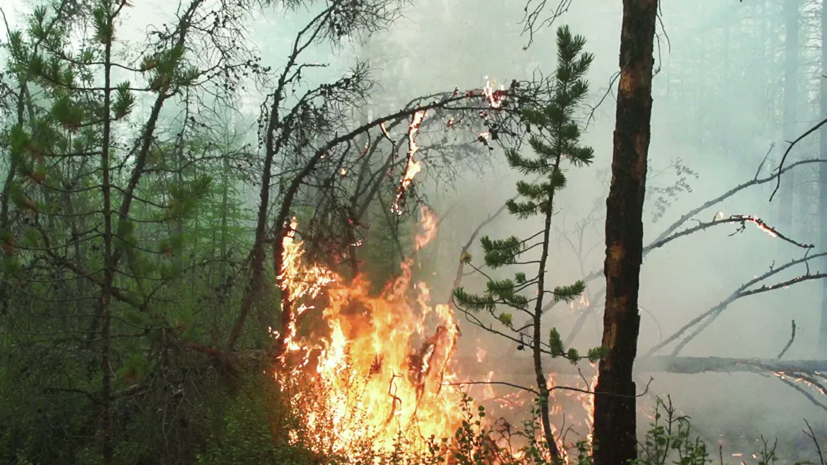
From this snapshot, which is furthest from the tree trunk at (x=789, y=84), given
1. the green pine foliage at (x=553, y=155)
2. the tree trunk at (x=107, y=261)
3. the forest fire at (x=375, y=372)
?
the tree trunk at (x=107, y=261)

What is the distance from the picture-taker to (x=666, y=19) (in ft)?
98.5

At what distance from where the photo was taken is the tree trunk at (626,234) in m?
5.36

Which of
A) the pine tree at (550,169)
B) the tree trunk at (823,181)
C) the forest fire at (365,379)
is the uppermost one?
the tree trunk at (823,181)

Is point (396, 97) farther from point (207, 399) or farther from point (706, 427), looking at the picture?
point (207, 399)

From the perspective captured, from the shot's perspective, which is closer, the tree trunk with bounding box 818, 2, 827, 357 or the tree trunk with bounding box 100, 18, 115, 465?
the tree trunk with bounding box 100, 18, 115, 465

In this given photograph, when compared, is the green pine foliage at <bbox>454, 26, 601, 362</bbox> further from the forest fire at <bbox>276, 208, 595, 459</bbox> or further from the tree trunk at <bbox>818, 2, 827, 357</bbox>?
the tree trunk at <bbox>818, 2, 827, 357</bbox>

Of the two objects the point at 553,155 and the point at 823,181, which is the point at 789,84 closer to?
the point at 823,181

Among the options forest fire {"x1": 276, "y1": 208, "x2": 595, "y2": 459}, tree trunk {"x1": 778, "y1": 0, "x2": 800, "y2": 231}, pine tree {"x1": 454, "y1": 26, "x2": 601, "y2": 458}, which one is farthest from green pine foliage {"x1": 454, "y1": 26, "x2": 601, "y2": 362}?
tree trunk {"x1": 778, "y1": 0, "x2": 800, "y2": 231}

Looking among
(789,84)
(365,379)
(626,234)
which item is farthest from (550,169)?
(789,84)

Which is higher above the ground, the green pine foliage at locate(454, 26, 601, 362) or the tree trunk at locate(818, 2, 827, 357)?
the tree trunk at locate(818, 2, 827, 357)

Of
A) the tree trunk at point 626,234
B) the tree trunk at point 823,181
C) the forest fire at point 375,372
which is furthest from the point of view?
the tree trunk at point 823,181

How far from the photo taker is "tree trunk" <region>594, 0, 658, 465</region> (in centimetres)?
536

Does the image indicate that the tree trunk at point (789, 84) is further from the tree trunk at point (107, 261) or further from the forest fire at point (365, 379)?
the tree trunk at point (107, 261)

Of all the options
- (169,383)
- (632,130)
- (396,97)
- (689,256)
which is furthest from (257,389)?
(689,256)
